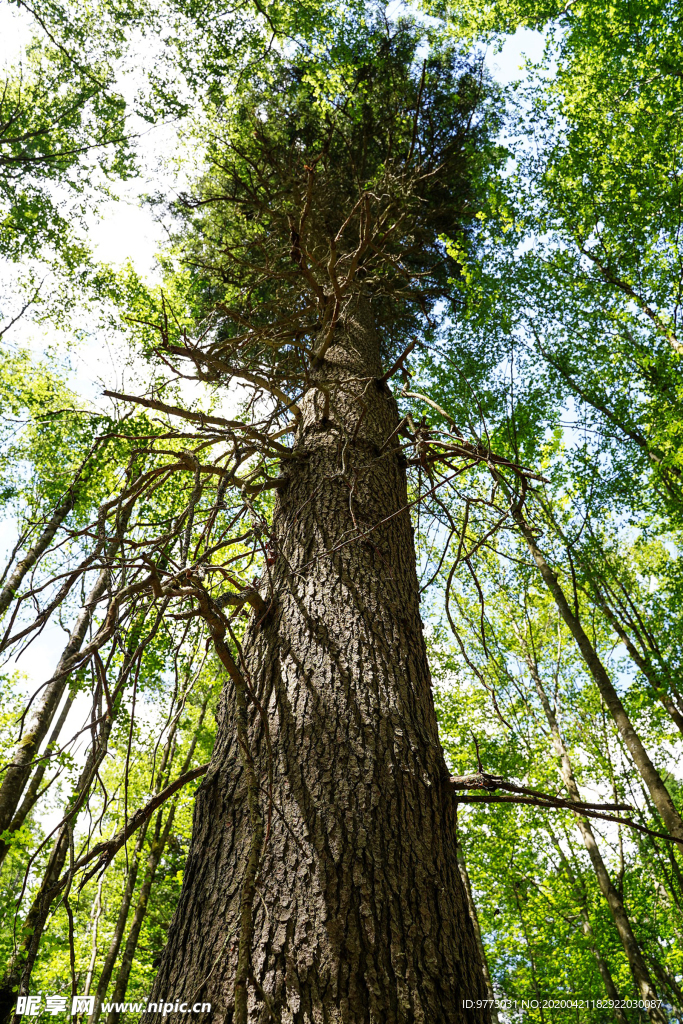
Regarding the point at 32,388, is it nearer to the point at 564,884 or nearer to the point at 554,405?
the point at 554,405

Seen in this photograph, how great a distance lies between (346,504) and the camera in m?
2.15

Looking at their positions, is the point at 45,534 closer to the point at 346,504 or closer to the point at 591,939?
the point at 346,504

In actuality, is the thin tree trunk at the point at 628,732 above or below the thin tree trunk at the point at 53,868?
above

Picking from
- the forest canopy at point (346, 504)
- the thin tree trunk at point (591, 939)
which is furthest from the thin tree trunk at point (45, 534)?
the thin tree trunk at point (591, 939)

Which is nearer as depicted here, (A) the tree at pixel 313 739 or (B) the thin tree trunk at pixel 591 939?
(A) the tree at pixel 313 739

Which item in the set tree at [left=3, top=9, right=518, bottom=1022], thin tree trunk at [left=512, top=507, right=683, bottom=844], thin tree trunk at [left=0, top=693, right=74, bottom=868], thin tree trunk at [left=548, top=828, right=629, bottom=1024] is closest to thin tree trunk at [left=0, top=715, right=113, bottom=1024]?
tree at [left=3, top=9, right=518, bottom=1022]

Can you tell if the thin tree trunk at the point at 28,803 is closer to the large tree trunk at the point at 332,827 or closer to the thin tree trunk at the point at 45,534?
the thin tree trunk at the point at 45,534

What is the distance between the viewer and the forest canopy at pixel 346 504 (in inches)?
48.5

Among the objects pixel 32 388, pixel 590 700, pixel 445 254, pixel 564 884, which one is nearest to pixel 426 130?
pixel 445 254

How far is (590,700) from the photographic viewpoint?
14.5 metres

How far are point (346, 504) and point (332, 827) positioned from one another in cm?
119

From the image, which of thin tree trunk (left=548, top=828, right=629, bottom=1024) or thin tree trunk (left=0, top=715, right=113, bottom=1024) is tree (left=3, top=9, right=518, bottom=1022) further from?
thin tree trunk (left=548, top=828, right=629, bottom=1024)

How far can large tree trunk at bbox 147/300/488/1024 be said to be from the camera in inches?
42.0

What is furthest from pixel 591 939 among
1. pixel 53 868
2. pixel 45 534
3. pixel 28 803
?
pixel 53 868
